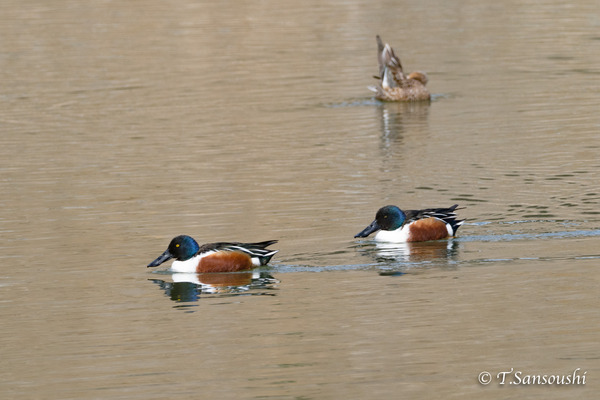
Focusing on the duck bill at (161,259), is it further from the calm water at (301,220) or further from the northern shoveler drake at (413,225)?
the northern shoveler drake at (413,225)

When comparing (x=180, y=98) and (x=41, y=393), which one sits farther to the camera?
(x=180, y=98)

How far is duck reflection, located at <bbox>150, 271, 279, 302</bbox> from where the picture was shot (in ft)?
43.4

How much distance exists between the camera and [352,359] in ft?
34.8

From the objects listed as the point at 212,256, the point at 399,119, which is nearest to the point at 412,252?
the point at 212,256

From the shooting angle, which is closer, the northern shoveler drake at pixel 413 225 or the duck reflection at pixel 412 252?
the duck reflection at pixel 412 252

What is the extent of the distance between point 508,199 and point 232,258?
484 centimetres

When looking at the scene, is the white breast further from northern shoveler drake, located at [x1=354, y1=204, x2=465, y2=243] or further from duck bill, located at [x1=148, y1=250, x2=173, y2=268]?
duck bill, located at [x1=148, y1=250, x2=173, y2=268]

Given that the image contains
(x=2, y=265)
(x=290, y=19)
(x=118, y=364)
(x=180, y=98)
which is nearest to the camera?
(x=118, y=364)

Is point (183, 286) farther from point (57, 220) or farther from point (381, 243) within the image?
point (57, 220)

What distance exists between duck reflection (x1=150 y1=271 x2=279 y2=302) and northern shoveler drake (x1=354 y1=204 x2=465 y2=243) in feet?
5.58

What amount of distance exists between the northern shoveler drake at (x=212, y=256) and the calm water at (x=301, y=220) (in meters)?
0.20

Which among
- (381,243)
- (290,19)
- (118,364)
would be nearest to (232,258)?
(381,243)

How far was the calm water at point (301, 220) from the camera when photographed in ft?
34.8

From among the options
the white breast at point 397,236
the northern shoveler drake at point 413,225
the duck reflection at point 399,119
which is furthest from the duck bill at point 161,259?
the duck reflection at point 399,119
